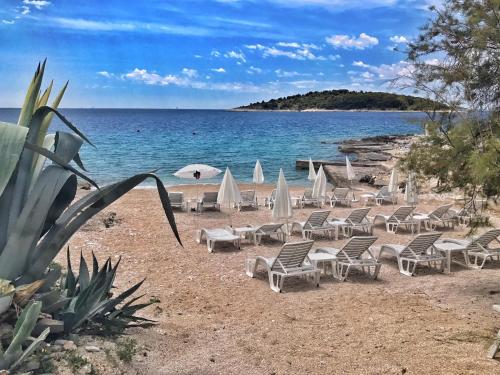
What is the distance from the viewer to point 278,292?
27.4ft

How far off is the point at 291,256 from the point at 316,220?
13.4ft

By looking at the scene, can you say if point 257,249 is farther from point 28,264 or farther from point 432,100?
point 28,264

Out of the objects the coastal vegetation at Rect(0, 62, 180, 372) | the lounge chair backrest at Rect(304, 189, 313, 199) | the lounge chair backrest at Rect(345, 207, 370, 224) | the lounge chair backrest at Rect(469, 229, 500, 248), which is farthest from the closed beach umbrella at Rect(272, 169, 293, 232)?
the coastal vegetation at Rect(0, 62, 180, 372)

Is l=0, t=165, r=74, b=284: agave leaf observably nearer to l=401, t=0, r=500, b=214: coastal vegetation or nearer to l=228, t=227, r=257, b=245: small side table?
l=401, t=0, r=500, b=214: coastal vegetation

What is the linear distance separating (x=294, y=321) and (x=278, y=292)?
150 centimetres

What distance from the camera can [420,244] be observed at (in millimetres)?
9656

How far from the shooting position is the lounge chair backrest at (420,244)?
9562mm

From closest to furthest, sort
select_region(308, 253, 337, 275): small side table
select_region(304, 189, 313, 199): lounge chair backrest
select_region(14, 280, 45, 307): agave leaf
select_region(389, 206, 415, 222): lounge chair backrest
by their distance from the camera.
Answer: select_region(14, 280, 45, 307): agave leaf, select_region(308, 253, 337, 275): small side table, select_region(389, 206, 415, 222): lounge chair backrest, select_region(304, 189, 313, 199): lounge chair backrest

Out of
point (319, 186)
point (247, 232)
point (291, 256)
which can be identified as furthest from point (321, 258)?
point (319, 186)

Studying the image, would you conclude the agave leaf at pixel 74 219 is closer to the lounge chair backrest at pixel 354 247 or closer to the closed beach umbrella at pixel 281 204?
the lounge chair backrest at pixel 354 247

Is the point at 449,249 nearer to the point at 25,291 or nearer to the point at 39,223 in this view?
the point at 39,223

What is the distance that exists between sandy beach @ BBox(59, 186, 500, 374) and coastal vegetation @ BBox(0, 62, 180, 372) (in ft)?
1.76

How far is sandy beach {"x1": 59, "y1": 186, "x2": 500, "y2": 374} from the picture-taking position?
17.0 feet

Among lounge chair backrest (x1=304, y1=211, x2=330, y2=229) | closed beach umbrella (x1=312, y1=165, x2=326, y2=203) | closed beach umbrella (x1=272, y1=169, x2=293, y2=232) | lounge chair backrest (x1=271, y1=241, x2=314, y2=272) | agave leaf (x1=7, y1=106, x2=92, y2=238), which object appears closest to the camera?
agave leaf (x1=7, y1=106, x2=92, y2=238)
